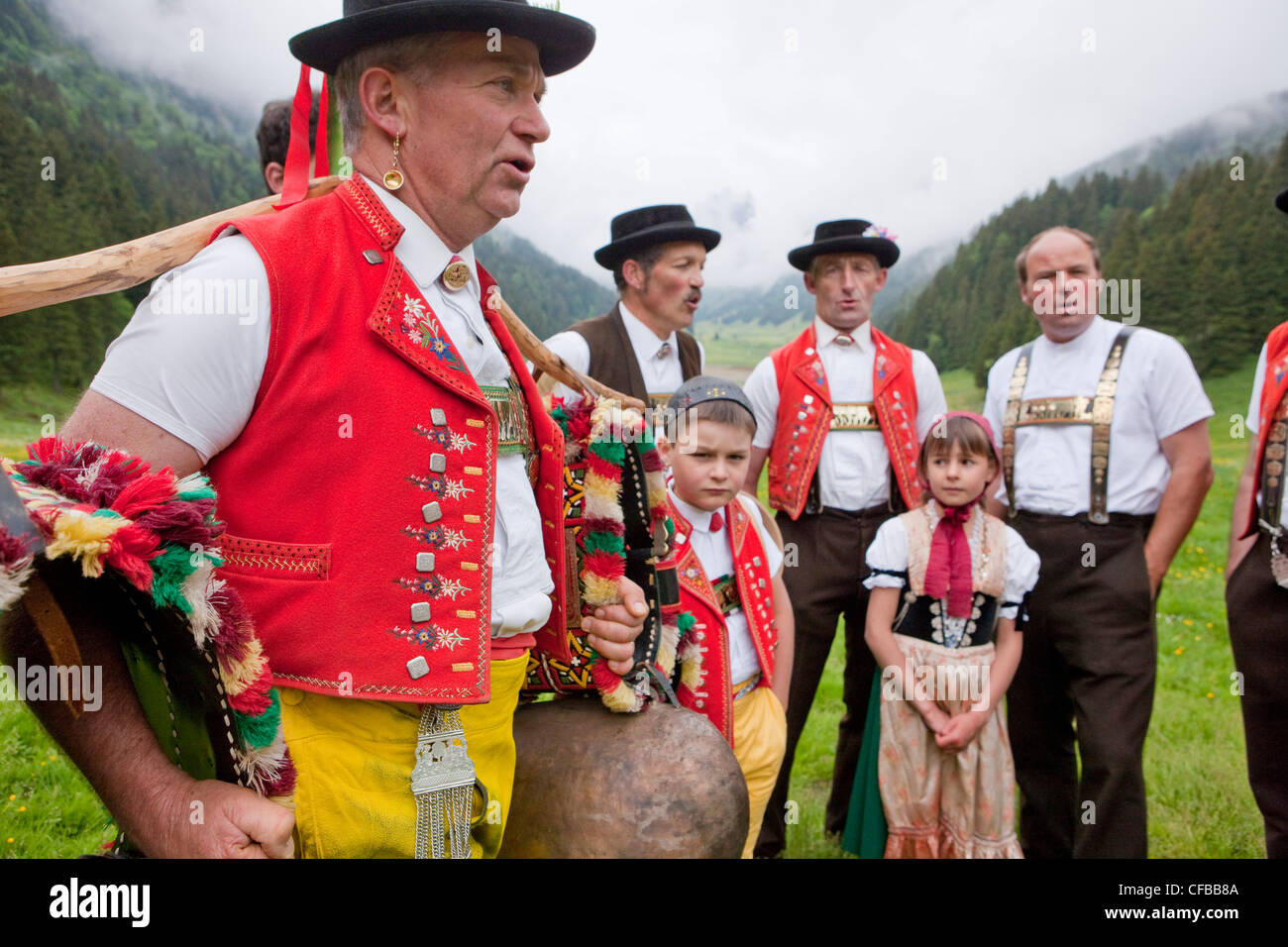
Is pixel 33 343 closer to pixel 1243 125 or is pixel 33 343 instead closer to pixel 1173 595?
pixel 1173 595

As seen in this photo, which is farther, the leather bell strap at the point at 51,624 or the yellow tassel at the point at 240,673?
the yellow tassel at the point at 240,673

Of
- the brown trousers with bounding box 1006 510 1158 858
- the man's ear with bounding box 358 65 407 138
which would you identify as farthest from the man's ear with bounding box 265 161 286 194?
the brown trousers with bounding box 1006 510 1158 858

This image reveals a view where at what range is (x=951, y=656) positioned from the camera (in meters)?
3.34

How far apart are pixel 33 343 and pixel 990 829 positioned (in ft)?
51.3

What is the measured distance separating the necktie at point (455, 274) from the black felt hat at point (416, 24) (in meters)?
0.40

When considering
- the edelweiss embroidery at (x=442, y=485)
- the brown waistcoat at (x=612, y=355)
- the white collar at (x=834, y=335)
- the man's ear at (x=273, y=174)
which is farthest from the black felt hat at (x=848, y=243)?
the edelweiss embroidery at (x=442, y=485)

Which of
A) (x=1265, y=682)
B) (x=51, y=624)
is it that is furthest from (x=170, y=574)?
(x=1265, y=682)

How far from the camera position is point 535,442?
1821 mm

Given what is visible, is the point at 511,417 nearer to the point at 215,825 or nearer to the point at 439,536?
the point at 439,536

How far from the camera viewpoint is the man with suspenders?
3.40m

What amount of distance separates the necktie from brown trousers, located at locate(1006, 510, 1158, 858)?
2911 mm

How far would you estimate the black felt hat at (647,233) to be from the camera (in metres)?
4.12

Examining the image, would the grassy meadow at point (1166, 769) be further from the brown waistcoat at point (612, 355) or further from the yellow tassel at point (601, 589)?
the brown waistcoat at point (612, 355)
